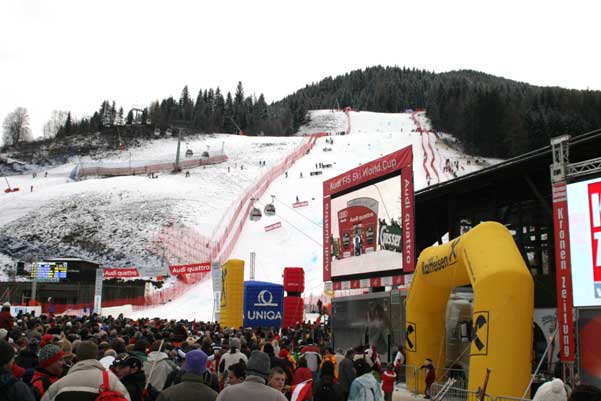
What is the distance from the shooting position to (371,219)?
22859 mm

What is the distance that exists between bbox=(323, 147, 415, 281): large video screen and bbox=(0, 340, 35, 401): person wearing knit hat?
1627 cm

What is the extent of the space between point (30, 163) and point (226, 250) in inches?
3091

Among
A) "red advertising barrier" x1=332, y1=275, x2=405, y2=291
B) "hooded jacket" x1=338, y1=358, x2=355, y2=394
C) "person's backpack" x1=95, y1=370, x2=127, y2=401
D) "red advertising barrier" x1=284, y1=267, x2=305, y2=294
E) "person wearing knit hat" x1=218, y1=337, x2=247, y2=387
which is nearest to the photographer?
"person's backpack" x1=95, y1=370, x2=127, y2=401

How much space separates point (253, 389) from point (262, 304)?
882 inches

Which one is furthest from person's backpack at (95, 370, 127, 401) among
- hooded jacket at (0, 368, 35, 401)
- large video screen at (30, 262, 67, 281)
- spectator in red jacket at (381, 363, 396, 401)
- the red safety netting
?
large video screen at (30, 262, 67, 281)

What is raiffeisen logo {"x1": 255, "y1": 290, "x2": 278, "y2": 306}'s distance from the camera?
87.7ft

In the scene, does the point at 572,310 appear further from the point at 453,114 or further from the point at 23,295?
the point at 453,114

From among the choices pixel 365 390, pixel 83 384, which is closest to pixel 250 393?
pixel 83 384

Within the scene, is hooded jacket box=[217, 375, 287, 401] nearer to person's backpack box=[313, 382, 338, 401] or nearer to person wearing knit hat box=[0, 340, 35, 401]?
person wearing knit hat box=[0, 340, 35, 401]

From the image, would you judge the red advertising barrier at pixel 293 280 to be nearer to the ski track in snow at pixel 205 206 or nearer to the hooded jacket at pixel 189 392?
the ski track in snow at pixel 205 206

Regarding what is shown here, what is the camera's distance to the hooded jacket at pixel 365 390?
7266mm

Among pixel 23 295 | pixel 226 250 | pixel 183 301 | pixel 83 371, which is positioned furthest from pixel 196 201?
pixel 83 371

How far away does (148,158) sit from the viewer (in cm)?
10700

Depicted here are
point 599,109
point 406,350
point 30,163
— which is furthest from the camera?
point 30,163
